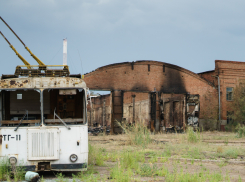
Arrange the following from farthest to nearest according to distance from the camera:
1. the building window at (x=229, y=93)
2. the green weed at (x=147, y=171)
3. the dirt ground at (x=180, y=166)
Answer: the building window at (x=229, y=93) → the green weed at (x=147, y=171) → the dirt ground at (x=180, y=166)

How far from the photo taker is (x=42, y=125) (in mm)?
7648

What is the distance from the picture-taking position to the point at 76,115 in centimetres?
843

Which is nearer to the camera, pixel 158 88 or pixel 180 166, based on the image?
pixel 180 166

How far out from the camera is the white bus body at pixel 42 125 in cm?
754

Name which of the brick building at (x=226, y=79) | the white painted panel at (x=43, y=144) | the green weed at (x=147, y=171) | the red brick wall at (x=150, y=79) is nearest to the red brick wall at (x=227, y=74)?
the brick building at (x=226, y=79)

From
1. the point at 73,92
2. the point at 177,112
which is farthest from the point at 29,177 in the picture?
the point at 177,112

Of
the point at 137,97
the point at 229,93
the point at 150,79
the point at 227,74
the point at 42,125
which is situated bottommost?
the point at 42,125

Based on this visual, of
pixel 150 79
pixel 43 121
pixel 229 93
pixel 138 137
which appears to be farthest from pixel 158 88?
pixel 43 121

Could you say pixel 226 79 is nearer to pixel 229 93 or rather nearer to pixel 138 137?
pixel 229 93

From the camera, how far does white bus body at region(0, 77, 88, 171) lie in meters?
7.54

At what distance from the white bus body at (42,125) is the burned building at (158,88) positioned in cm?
1755

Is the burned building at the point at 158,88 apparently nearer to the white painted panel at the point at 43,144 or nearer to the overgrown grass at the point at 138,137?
the overgrown grass at the point at 138,137

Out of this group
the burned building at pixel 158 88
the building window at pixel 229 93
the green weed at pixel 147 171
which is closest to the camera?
the green weed at pixel 147 171

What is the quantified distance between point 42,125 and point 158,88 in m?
21.3
